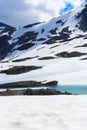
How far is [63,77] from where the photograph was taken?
8450cm

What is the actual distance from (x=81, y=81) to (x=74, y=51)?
223ft

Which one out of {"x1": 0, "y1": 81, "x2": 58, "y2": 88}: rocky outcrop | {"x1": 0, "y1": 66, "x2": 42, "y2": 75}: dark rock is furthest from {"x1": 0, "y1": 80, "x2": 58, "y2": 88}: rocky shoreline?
{"x1": 0, "y1": 66, "x2": 42, "y2": 75}: dark rock
